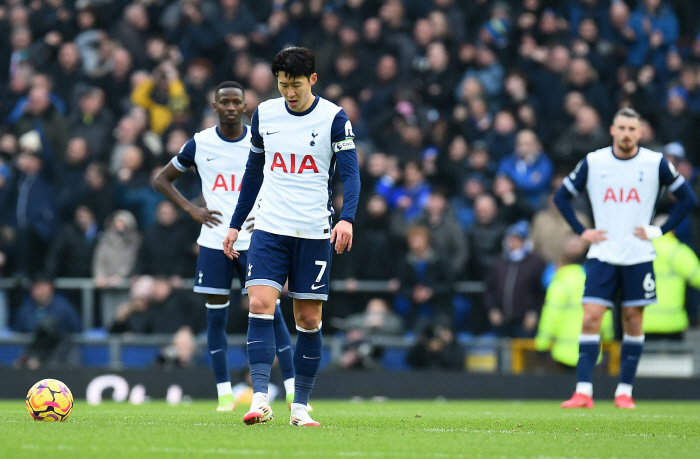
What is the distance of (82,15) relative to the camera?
18938mm

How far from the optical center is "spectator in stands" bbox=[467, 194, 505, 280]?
14898 millimetres

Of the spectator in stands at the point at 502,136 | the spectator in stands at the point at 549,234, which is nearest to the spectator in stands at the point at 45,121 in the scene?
the spectator in stands at the point at 502,136

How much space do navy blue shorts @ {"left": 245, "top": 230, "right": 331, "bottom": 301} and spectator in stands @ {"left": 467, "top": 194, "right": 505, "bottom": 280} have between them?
7.80m

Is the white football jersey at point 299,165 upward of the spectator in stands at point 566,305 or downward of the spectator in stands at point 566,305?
upward

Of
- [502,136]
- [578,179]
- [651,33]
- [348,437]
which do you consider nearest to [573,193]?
[578,179]

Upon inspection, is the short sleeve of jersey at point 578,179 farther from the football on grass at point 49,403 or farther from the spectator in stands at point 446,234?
the football on grass at point 49,403

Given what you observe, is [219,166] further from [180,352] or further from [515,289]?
[515,289]

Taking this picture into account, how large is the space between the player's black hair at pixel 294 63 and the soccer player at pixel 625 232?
14.4ft

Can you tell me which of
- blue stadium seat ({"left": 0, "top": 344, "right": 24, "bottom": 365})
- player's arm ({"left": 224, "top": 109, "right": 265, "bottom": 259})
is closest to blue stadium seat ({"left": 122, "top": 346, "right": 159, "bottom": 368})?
blue stadium seat ({"left": 0, "top": 344, "right": 24, "bottom": 365})

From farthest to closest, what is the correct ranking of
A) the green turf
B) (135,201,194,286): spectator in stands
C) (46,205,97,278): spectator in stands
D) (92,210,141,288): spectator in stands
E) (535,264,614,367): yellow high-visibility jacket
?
(46,205,97,278): spectator in stands
(92,210,141,288): spectator in stands
(135,201,194,286): spectator in stands
(535,264,614,367): yellow high-visibility jacket
the green turf

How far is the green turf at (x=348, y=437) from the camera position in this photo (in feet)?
19.2

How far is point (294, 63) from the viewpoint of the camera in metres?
7.07

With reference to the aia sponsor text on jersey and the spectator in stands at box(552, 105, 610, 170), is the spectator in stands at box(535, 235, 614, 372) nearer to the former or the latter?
the spectator in stands at box(552, 105, 610, 170)

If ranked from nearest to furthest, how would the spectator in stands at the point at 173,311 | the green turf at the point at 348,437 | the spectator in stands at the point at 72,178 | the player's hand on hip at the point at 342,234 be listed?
the green turf at the point at 348,437 → the player's hand on hip at the point at 342,234 → the spectator in stands at the point at 173,311 → the spectator in stands at the point at 72,178
